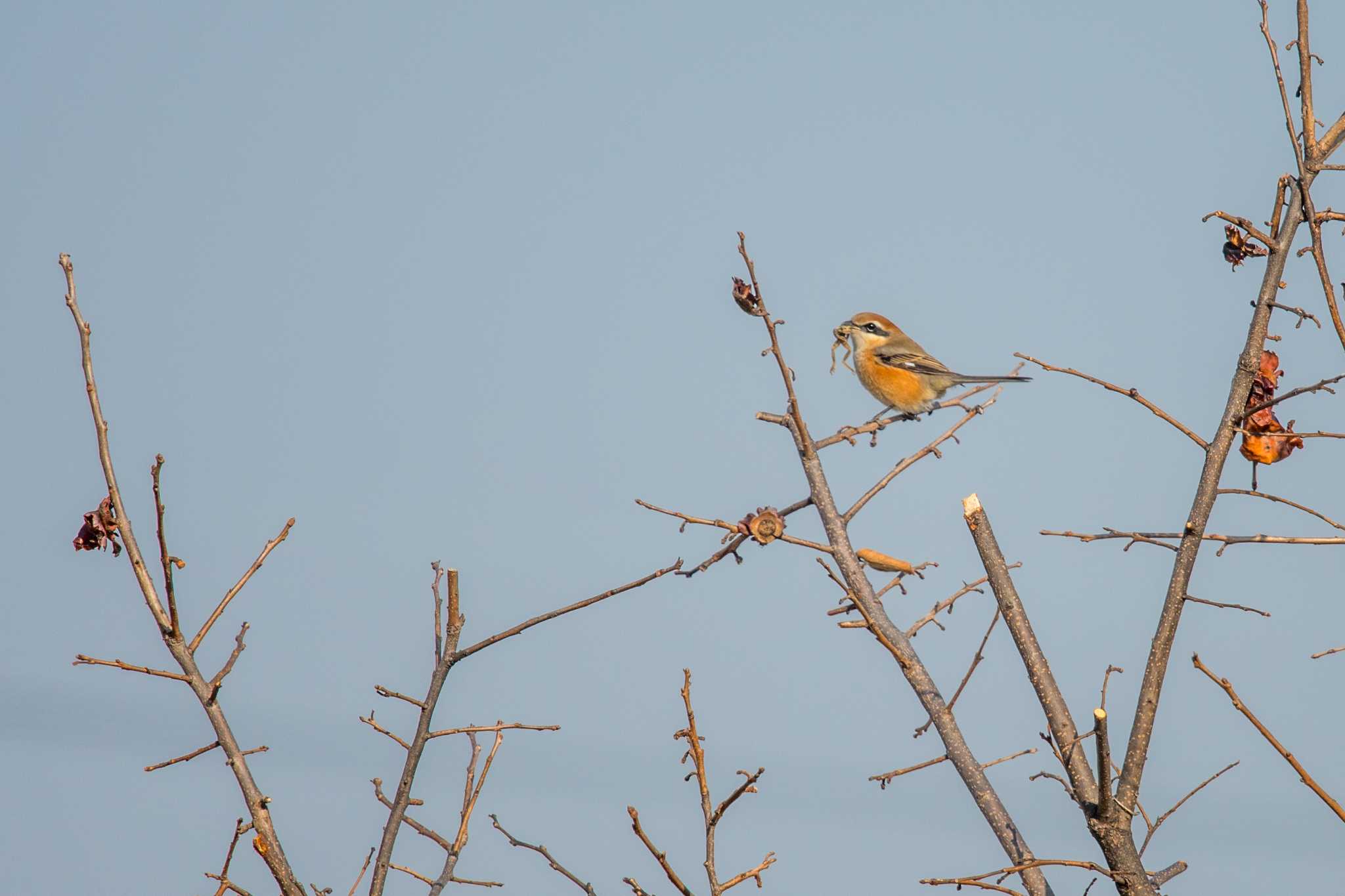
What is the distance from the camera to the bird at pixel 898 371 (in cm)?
845

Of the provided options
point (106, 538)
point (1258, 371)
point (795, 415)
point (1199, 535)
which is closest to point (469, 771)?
point (106, 538)

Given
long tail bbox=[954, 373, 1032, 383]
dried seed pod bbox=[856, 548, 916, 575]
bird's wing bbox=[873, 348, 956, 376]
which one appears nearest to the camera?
dried seed pod bbox=[856, 548, 916, 575]

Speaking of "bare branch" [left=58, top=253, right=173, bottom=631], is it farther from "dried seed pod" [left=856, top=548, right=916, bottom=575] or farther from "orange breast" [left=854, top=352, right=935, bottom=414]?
"orange breast" [left=854, top=352, right=935, bottom=414]

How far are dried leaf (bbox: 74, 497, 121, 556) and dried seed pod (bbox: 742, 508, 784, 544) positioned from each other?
1560 mm

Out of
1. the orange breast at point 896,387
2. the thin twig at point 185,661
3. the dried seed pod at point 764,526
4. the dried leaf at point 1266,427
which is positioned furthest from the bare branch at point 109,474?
the orange breast at point 896,387

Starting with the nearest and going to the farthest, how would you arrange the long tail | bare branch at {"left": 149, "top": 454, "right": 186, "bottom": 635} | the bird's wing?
bare branch at {"left": 149, "top": 454, "right": 186, "bottom": 635} → the long tail → the bird's wing

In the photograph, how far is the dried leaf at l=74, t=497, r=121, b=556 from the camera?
2.67 meters

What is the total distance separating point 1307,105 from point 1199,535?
109cm

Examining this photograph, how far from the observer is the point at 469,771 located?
3.24 metres

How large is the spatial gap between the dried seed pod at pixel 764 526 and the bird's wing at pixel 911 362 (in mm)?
5441

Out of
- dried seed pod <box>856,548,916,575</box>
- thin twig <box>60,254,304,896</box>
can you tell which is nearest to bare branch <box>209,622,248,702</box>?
thin twig <box>60,254,304,896</box>

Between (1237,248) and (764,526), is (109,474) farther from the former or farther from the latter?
(1237,248)

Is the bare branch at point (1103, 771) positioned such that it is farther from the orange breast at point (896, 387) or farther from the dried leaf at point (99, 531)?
the orange breast at point (896, 387)

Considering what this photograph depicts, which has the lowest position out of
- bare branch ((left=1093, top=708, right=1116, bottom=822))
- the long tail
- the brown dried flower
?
bare branch ((left=1093, top=708, right=1116, bottom=822))
